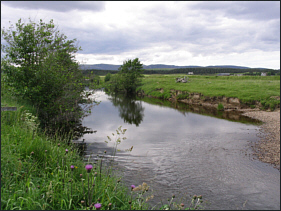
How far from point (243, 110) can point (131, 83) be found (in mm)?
38192

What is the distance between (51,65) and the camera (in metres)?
14.5

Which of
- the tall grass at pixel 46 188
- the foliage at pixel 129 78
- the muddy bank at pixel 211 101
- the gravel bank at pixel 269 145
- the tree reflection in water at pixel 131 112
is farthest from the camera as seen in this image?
the foliage at pixel 129 78

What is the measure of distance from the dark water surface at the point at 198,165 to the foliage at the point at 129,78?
149 ft

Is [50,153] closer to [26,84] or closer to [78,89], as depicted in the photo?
[26,84]

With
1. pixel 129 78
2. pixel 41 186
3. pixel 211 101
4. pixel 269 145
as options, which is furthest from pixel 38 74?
pixel 129 78

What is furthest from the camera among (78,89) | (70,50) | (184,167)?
(70,50)

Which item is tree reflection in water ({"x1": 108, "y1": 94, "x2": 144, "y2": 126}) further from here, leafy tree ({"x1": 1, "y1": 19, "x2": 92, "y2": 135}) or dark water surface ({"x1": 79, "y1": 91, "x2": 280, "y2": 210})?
leafy tree ({"x1": 1, "y1": 19, "x2": 92, "y2": 135})

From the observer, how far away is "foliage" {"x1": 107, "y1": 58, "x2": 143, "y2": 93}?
66.7 m

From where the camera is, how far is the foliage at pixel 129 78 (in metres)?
66.7

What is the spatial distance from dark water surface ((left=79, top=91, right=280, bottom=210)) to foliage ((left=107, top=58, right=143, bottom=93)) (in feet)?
149

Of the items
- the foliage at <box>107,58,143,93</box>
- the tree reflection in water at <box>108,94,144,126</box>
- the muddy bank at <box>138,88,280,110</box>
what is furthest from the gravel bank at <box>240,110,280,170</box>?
the foliage at <box>107,58,143,93</box>

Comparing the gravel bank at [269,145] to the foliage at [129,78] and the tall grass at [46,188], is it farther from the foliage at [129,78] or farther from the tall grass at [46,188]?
the foliage at [129,78]

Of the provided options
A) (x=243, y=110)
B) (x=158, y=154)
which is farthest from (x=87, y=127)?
(x=243, y=110)

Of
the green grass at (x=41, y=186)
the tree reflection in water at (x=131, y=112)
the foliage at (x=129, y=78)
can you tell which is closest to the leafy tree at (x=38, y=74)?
the green grass at (x=41, y=186)
